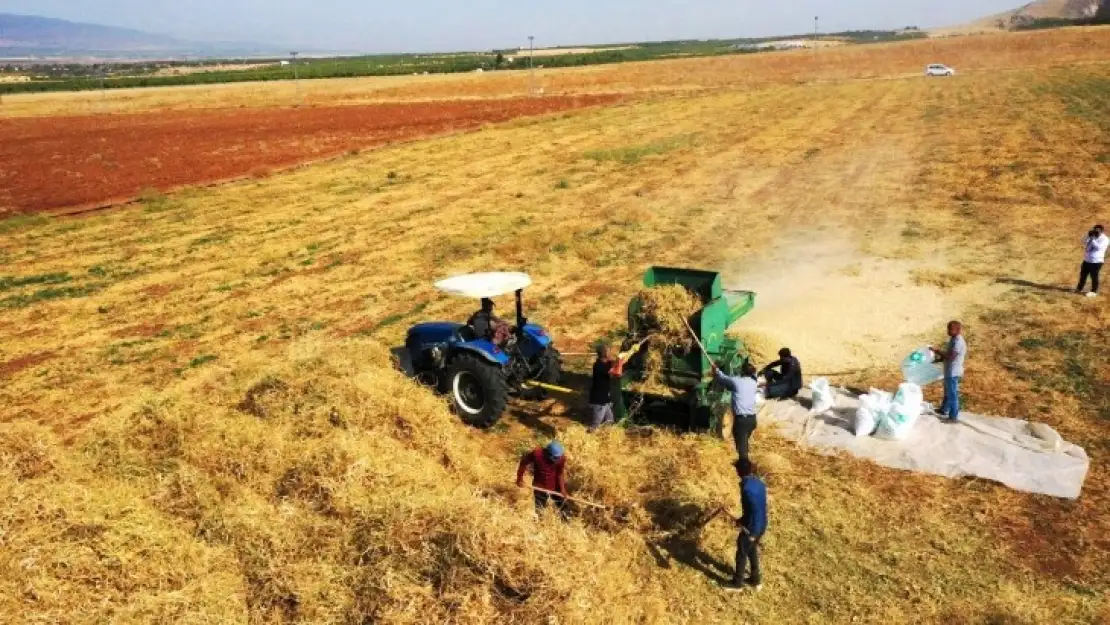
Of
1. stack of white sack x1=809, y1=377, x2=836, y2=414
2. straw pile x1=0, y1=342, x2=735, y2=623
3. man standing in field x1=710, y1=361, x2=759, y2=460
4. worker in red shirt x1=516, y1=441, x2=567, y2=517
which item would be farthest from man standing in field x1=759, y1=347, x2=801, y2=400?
worker in red shirt x1=516, y1=441, x2=567, y2=517

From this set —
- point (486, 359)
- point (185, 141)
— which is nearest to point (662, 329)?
point (486, 359)

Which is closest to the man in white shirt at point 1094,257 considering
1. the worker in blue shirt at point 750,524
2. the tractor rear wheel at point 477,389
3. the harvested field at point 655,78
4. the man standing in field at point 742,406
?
the man standing in field at point 742,406

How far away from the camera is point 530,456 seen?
7836mm

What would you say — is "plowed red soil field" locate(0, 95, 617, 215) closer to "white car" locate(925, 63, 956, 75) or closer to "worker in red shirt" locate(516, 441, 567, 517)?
"worker in red shirt" locate(516, 441, 567, 517)

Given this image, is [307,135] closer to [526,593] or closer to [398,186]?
[398,186]

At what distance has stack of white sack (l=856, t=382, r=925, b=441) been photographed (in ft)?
31.6

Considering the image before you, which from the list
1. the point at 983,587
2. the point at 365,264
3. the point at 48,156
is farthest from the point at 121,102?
the point at 983,587

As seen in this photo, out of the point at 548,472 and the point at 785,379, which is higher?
the point at 548,472

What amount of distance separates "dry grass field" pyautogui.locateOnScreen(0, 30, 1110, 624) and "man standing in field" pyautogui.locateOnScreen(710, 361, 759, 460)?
383 mm

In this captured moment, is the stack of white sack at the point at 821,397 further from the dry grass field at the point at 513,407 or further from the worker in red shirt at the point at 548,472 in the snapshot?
the worker in red shirt at the point at 548,472

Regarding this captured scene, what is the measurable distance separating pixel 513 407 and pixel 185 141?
39896 millimetres

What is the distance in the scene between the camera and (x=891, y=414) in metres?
9.67

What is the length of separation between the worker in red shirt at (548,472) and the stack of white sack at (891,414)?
4372 mm

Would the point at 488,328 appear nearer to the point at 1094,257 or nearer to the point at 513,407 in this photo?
the point at 513,407
